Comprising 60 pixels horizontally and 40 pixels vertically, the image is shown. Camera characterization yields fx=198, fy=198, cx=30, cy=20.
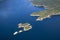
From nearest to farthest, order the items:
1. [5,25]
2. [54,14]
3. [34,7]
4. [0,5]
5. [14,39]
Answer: [14,39] < [5,25] < [54,14] < [34,7] < [0,5]

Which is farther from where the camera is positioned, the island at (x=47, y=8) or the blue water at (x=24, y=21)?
the island at (x=47, y=8)

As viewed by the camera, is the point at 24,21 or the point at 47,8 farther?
the point at 47,8

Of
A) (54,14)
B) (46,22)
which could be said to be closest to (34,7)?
(54,14)

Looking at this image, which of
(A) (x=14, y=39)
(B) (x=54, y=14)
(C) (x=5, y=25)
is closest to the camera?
(A) (x=14, y=39)

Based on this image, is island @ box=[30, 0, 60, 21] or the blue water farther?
island @ box=[30, 0, 60, 21]

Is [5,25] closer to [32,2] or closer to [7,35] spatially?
[7,35]
